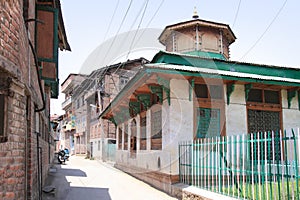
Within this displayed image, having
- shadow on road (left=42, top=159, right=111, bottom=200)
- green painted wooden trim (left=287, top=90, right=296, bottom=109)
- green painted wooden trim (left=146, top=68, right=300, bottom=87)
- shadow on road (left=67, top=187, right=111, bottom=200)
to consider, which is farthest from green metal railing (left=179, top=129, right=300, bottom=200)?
shadow on road (left=42, top=159, right=111, bottom=200)

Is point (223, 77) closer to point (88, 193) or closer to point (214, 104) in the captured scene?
point (214, 104)

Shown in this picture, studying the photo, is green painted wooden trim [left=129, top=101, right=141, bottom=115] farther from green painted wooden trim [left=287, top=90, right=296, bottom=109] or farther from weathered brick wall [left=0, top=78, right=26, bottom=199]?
weathered brick wall [left=0, top=78, right=26, bottom=199]

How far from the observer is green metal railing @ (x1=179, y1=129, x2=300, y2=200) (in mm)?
6195

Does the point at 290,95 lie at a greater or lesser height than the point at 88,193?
greater

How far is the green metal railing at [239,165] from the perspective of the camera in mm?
6195

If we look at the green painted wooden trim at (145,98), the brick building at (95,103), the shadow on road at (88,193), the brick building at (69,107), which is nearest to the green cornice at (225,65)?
the green painted wooden trim at (145,98)

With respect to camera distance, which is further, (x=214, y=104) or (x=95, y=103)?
(x=95, y=103)

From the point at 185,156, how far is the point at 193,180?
2.69ft

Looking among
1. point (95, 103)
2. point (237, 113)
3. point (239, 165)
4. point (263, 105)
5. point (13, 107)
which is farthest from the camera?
point (95, 103)

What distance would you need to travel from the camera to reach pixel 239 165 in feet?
25.2

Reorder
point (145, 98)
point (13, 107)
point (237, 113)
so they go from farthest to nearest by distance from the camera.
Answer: point (145, 98) → point (237, 113) → point (13, 107)

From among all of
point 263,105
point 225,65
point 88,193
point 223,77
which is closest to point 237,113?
point 263,105

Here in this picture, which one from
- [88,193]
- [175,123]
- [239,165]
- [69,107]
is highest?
[69,107]

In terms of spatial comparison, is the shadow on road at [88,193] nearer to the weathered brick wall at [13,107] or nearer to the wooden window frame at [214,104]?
the wooden window frame at [214,104]
